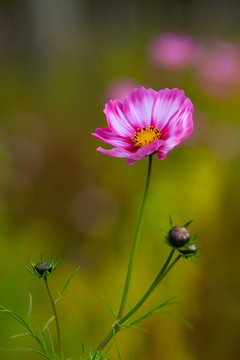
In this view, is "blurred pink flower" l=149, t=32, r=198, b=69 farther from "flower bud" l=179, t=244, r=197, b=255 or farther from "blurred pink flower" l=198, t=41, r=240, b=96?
"flower bud" l=179, t=244, r=197, b=255

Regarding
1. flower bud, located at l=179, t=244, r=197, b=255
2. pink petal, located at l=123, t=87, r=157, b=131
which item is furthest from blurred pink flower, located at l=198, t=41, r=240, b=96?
flower bud, located at l=179, t=244, r=197, b=255

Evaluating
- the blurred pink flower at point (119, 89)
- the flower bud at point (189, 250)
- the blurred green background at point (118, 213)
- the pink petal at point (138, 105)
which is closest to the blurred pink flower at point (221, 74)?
the blurred green background at point (118, 213)

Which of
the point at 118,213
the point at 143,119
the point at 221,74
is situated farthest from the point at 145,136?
the point at 221,74

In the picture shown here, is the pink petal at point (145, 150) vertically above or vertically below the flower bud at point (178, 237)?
above

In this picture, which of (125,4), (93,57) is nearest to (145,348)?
(93,57)

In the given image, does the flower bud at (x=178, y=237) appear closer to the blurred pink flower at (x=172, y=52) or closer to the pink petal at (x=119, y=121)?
the pink petal at (x=119, y=121)

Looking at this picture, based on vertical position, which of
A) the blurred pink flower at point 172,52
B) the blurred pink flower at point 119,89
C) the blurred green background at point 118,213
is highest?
the blurred pink flower at point 172,52

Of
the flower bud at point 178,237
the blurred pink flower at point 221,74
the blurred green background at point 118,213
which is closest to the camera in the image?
the flower bud at point 178,237
